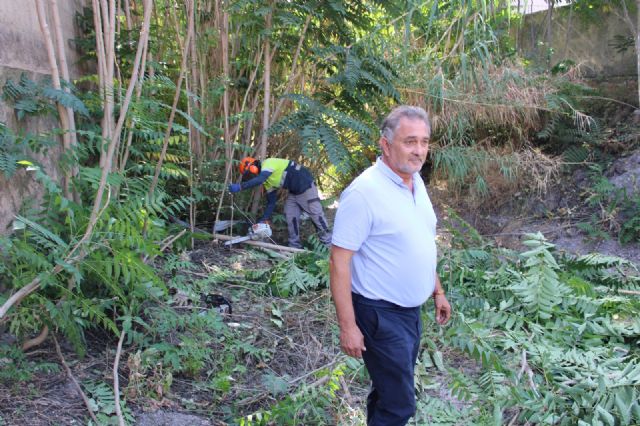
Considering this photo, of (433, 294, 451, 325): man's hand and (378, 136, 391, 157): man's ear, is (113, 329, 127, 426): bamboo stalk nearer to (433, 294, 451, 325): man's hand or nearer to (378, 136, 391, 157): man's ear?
(433, 294, 451, 325): man's hand

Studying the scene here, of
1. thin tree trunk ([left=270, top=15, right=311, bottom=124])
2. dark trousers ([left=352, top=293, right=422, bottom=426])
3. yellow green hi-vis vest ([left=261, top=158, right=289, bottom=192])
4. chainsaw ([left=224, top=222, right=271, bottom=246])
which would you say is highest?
thin tree trunk ([left=270, top=15, right=311, bottom=124])

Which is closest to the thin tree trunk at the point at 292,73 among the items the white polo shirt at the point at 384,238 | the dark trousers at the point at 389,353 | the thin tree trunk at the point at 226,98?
the thin tree trunk at the point at 226,98

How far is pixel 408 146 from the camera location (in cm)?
252

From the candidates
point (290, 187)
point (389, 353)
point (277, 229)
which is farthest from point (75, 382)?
point (277, 229)

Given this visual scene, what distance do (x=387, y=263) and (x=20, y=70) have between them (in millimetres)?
2668

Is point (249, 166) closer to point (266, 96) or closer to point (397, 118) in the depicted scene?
point (266, 96)

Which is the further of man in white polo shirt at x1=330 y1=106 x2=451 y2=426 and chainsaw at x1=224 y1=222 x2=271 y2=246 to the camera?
chainsaw at x1=224 y1=222 x2=271 y2=246

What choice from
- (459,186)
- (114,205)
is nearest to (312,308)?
(114,205)

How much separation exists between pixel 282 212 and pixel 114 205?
4104 millimetres

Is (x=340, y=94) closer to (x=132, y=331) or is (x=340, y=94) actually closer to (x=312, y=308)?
(x=312, y=308)

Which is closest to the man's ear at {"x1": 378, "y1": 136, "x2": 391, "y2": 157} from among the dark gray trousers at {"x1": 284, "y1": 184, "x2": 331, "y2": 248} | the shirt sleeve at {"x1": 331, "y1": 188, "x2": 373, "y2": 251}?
the shirt sleeve at {"x1": 331, "y1": 188, "x2": 373, "y2": 251}

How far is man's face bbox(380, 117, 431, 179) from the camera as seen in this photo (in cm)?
251

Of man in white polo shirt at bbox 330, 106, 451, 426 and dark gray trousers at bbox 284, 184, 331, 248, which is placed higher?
man in white polo shirt at bbox 330, 106, 451, 426

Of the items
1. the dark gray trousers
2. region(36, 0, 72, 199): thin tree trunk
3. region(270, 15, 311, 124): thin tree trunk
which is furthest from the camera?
the dark gray trousers
